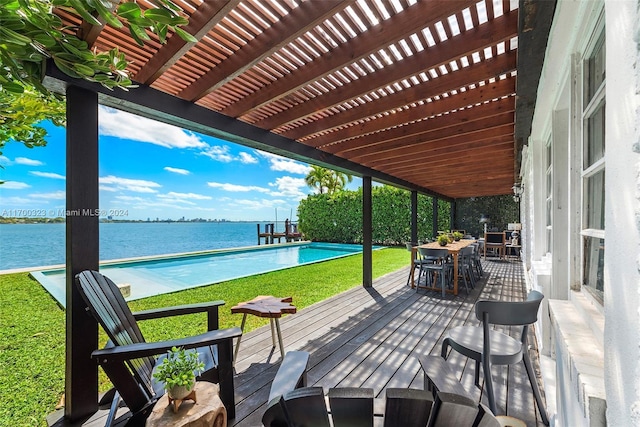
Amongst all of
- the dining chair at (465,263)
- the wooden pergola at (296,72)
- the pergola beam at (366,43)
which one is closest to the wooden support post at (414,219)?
the dining chair at (465,263)

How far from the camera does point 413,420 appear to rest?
0.73 m

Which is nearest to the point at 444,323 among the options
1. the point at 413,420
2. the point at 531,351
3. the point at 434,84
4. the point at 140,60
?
the point at 531,351

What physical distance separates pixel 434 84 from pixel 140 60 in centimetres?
216

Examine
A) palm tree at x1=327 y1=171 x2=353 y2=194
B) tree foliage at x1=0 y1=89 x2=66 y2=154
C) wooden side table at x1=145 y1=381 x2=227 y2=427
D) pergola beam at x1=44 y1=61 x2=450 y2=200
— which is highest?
palm tree at x1=327 y1=171 x2=353 y2=194

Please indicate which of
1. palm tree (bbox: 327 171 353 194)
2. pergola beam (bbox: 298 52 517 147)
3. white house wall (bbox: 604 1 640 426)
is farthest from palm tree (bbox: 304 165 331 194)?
white house wall (bbox: 604 1 640 426)

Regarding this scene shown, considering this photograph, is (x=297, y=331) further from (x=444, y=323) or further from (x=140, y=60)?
(x=140, y=60)

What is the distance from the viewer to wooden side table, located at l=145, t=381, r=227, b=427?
4.27ft

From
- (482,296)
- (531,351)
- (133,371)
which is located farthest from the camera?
(482,296)

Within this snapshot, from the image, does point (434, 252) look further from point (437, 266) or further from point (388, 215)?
point (388, 215)

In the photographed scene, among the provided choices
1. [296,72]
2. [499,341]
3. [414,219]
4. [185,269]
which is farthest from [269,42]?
[185,269]

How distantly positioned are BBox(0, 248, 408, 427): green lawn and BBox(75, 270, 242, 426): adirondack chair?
775mm

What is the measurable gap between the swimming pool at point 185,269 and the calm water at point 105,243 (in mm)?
1339

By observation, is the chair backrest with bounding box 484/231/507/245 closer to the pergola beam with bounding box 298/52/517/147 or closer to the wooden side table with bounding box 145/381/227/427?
the pergola beam with bounding box 298/52/517/147

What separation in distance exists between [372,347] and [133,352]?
7.11 feet
